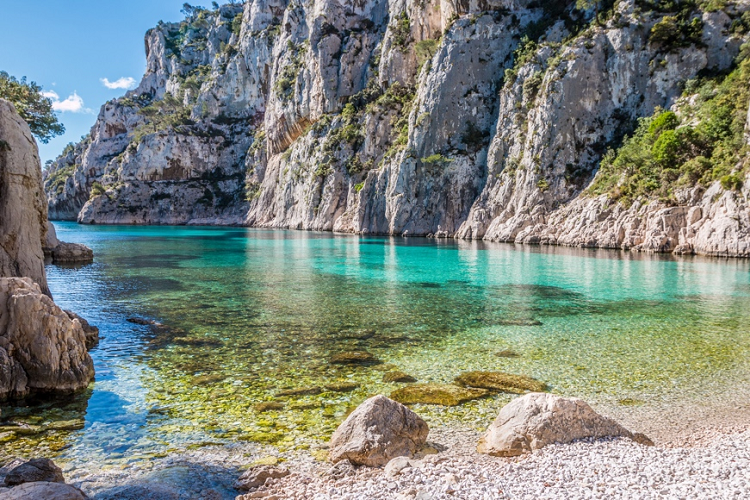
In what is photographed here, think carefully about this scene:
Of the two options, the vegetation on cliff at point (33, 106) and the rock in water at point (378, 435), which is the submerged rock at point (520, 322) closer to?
the rock in water at point (378, 435)

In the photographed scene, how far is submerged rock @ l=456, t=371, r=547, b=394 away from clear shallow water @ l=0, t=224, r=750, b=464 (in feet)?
1.42

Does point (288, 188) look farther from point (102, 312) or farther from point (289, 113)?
point (102, 312)

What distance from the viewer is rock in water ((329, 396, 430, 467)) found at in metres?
6.63

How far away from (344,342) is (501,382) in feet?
15.6

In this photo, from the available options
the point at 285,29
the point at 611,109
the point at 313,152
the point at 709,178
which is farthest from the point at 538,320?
the point at 285,29

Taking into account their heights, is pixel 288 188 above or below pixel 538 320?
above

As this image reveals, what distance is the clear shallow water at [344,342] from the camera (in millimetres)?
8109

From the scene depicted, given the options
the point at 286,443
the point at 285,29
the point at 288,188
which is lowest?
the point at 286,443

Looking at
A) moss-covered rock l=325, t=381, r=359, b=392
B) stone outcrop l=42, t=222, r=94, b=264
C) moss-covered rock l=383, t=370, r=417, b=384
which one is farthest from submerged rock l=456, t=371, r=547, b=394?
stone outcrop l=42, t=222, r=94, b=264

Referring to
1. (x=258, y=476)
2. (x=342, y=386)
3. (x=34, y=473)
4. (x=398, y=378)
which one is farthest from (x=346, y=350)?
(x=34, y=473)

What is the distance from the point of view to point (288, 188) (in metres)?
96.8

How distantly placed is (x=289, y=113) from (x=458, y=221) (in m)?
52.0

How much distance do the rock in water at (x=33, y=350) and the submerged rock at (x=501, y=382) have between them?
308 inches

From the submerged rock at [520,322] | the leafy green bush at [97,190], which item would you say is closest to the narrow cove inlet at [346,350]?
the submerged rock at [520,322]
